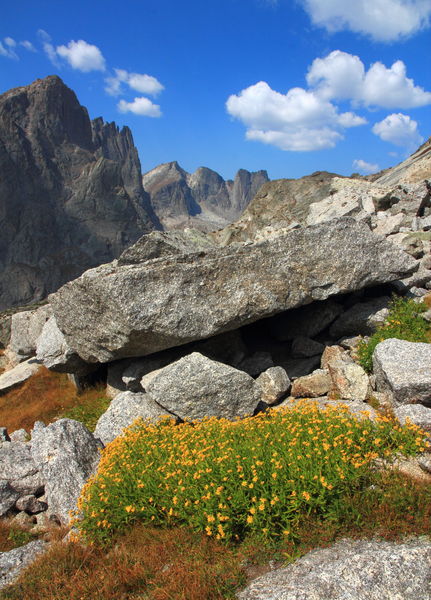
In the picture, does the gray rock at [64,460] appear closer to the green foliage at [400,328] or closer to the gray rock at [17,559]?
the gray rock at [17,559]

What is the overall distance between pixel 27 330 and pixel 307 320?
14332mm

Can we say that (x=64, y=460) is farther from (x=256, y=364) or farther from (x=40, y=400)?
(x=40, y=400)

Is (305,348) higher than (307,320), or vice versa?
(307,320)

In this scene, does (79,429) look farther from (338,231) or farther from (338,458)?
(338,231)

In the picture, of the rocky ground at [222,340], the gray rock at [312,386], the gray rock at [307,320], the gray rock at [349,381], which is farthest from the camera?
the gray rock at [307,320]

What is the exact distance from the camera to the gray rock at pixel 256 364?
1287 cm

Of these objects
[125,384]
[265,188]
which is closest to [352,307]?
[125,384]

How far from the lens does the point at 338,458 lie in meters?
6.48

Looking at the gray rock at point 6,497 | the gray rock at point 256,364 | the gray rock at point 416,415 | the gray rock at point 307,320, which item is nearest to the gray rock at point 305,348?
the gray rock at point 307,320

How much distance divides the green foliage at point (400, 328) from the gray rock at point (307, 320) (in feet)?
5.83

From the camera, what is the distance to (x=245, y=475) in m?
6.51

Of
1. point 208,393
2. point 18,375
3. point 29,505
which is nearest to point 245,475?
point 208,393

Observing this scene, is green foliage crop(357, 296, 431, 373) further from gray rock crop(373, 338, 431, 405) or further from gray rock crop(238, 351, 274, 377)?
gray rock crop(238, 351, 274, 377)

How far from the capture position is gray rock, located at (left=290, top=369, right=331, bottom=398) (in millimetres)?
11086
